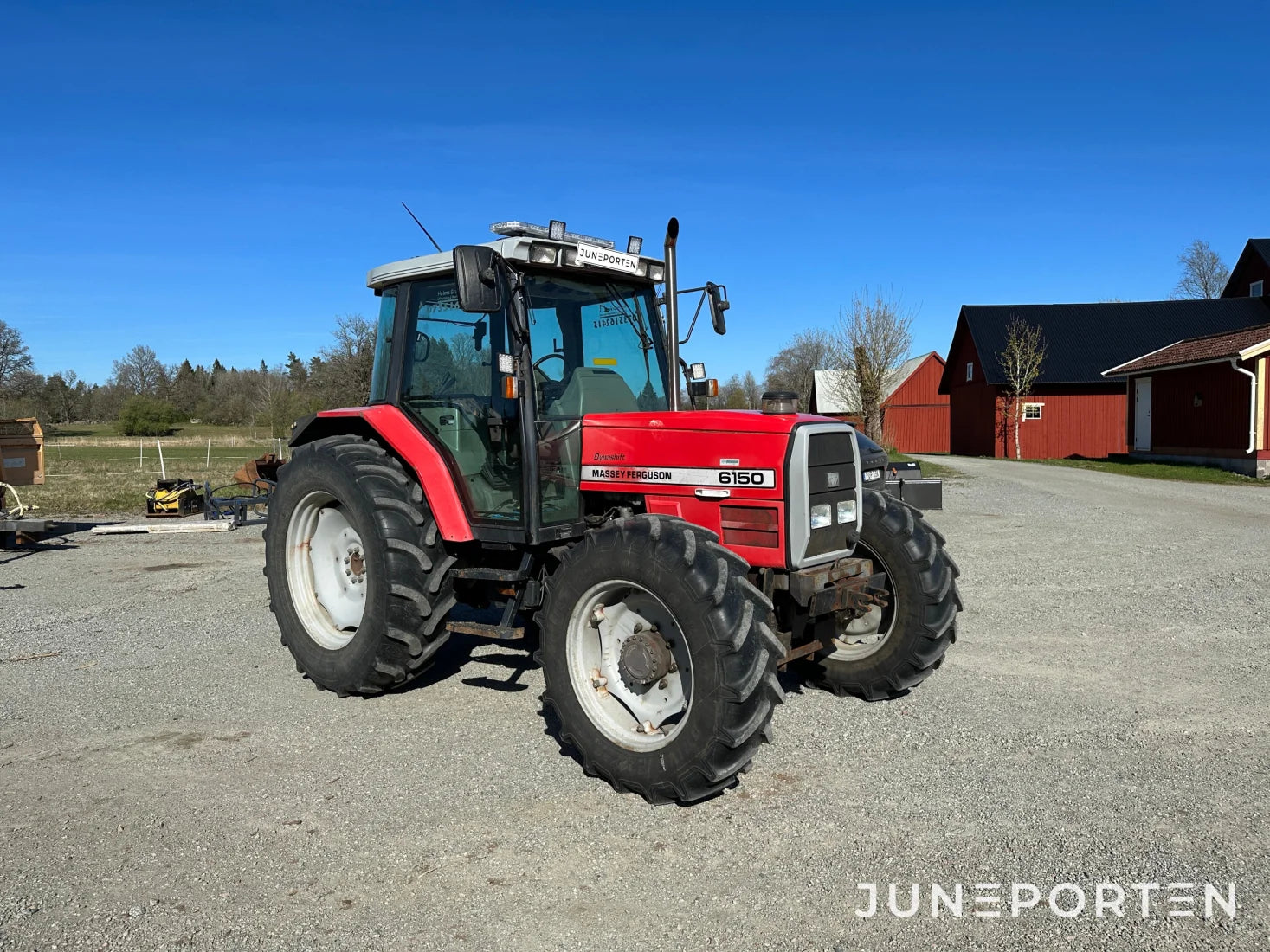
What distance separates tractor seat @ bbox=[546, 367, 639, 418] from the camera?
16.3 ft

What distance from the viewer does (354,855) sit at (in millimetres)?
3451

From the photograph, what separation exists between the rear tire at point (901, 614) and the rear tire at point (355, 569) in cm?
227

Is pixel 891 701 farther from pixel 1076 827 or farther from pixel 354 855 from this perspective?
pixel 354 855

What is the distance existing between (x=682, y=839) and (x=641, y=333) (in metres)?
2.94

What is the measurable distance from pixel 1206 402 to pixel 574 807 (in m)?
25.4

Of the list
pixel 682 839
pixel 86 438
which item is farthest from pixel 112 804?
pixel 86 438

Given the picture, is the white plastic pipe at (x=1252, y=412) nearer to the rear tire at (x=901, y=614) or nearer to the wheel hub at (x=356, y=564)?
the rear tire at (x=901, y=614)

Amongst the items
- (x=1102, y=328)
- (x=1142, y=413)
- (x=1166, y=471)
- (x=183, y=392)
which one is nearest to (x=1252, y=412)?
(x=1166, y=471)

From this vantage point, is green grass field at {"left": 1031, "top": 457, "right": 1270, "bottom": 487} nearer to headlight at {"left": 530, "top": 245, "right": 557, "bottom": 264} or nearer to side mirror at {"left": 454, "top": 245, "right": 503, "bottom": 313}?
headlight at {"left": 530, "top": 245, "right": 557, "bottom": 264}

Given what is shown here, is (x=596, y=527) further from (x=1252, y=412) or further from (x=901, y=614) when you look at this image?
(x=1252, y=412)

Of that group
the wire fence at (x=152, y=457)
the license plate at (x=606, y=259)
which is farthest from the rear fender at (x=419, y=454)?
the wire fence at (x=152, y=457)

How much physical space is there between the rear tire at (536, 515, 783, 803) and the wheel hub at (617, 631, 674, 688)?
21mm

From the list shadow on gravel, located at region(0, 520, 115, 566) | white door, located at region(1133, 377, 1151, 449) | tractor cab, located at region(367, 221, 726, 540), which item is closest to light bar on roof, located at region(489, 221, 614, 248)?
tractor cab, located at region(367, 221, 726, 540)

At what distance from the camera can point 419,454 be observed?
519cm
